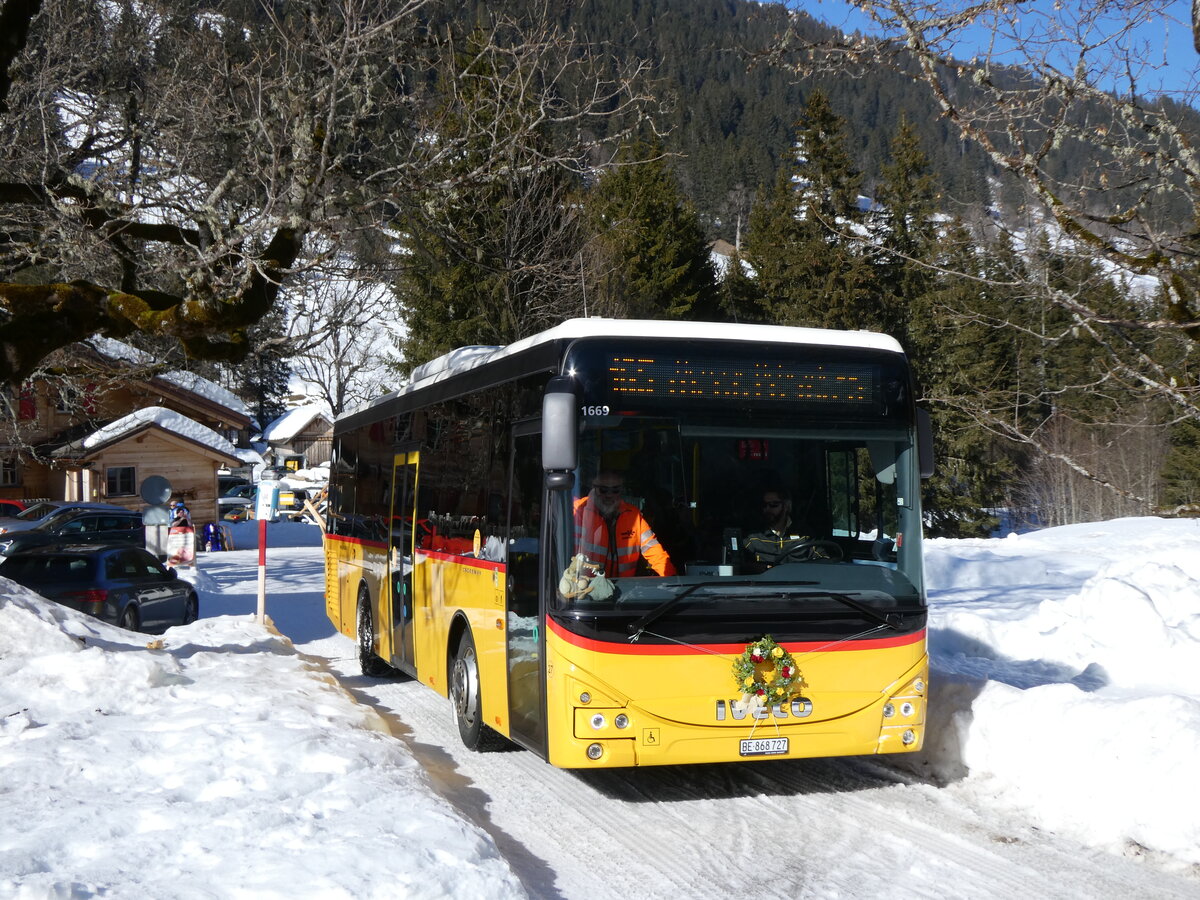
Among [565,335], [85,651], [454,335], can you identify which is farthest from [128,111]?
[454,335]

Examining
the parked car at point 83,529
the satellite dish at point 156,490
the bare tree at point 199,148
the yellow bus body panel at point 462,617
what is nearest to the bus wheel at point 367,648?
the yellow bus body panel at point 462,617

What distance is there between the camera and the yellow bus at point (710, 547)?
7.07 m

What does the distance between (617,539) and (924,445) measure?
229cm

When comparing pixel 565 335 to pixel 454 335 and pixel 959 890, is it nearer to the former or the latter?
pixel 959 890

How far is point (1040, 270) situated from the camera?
878 cm

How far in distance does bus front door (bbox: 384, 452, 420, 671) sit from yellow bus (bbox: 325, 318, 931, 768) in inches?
121

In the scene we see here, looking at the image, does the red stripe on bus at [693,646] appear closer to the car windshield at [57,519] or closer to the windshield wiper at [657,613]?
the windshield wiper at [657,613]

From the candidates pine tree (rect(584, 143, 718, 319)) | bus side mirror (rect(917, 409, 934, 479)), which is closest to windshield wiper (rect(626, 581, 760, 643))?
bus side mirror (rect(917, 409, 934, 479))

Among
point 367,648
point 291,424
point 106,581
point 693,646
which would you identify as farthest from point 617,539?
point 291,424

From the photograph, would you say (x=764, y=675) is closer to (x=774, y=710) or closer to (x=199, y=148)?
(x=774, y=710)

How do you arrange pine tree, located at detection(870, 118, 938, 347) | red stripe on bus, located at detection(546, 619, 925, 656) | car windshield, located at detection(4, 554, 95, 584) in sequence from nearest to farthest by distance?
red stripe on bus, located at detection(546, 619, 925, 656) < car windshield, located at detection(4, 554, 95, 584) < pine tree, located at detection(870, 118, 938, 347)

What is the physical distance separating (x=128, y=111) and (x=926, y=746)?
1241 cm

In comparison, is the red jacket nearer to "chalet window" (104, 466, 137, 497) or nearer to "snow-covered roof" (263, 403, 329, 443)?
"chalet window" (104, 466, 137, 497)

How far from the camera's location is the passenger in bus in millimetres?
7465
